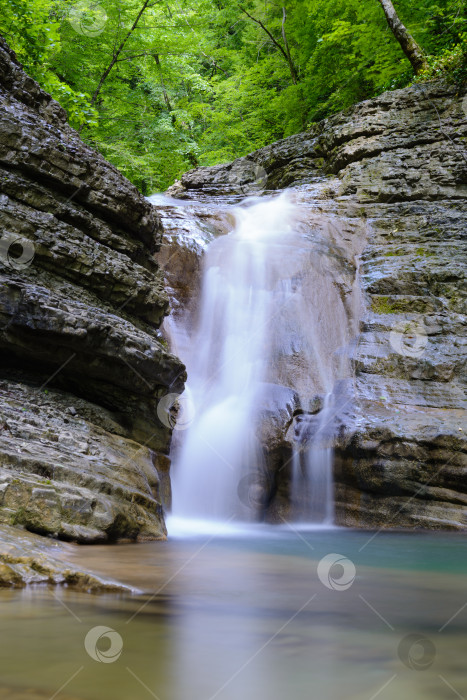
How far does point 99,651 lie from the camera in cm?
186

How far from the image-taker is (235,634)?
2172mm

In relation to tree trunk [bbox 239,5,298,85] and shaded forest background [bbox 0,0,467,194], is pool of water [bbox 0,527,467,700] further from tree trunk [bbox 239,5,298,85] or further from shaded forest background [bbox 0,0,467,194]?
tree trunk [bbox 239,5,298,85]

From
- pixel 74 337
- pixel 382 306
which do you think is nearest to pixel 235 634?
pixel 74 337

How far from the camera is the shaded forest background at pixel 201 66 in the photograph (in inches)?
472

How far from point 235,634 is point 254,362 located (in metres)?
6.45

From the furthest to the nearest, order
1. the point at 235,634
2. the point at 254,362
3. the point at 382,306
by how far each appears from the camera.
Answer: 1. the point at 382,306
2. the point at 254,362
3. the point at 235,634

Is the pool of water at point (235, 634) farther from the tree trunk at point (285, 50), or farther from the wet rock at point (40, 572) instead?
the tree trunk at point (285, 50)

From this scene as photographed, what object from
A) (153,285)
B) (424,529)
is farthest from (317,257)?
(424,529)

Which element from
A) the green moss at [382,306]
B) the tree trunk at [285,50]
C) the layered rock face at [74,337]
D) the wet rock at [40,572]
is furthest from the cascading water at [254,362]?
the tree trunk at [285,50]

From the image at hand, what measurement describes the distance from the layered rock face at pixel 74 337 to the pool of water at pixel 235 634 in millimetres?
757

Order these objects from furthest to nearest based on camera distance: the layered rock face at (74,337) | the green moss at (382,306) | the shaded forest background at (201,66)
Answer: the shaded forest background at (201,66) → the green moss at (382,306) → the layered rock face at (74,337)

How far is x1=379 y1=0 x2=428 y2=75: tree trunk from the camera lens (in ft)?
40.8

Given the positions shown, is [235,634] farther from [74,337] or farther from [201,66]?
[201,66]

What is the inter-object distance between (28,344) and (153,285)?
2.01m
